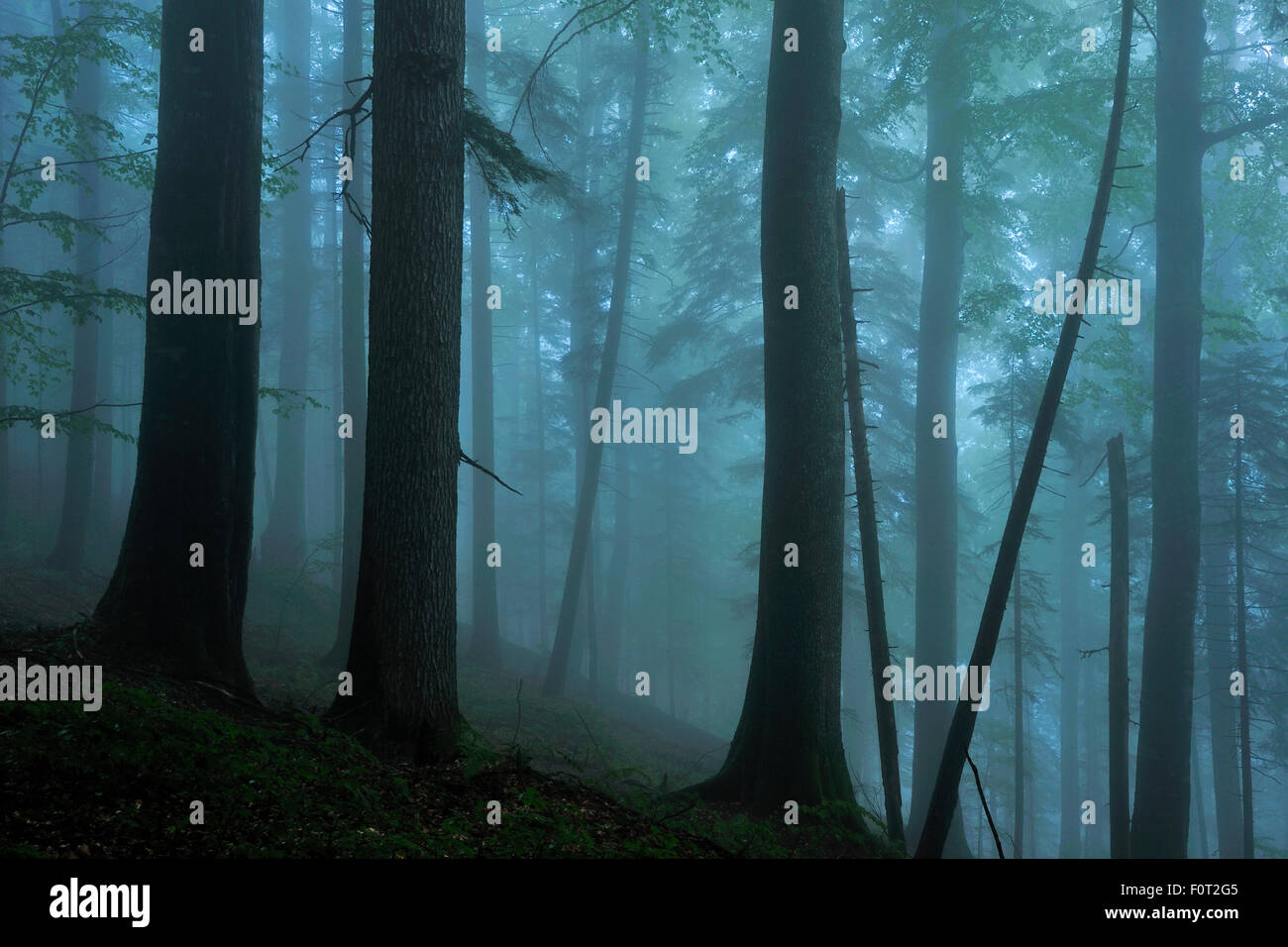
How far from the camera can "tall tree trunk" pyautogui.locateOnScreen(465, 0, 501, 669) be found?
61.8 ft

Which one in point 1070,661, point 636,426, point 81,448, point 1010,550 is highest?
point 636,426

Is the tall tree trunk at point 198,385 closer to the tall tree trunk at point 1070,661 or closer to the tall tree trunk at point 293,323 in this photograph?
the tall tree trunk at point 293,323

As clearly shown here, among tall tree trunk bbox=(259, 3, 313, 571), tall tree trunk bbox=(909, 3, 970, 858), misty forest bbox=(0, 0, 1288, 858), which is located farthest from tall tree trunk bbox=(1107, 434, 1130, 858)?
tall tree trunk bbox=(259, 3, 313, 571)

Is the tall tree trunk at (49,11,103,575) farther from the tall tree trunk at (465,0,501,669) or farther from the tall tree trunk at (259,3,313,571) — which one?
the tall tree trunk at (465,0,501,669)

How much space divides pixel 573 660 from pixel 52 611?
17.1m

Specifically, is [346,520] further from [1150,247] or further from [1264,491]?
[1150,247]

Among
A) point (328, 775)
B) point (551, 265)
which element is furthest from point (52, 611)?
point (551, 265)

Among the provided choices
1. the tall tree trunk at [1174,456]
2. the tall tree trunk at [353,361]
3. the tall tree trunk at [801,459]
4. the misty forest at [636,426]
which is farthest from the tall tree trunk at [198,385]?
the tall tree trunk at [1174,456]

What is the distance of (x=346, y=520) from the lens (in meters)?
14.4

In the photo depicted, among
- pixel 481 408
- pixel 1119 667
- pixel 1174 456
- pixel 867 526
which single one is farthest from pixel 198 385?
pixel 481 408

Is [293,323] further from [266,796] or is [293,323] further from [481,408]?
[266,796]

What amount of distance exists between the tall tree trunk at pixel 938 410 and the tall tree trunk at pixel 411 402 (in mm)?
9738

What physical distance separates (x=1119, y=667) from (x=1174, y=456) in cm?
324

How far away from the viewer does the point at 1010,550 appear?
718 cm
